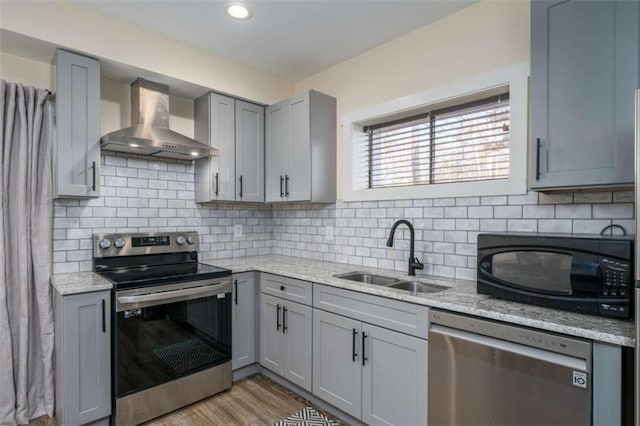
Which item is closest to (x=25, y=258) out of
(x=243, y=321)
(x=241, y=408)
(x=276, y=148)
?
(x=243, y=321)

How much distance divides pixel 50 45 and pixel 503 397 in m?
3.22

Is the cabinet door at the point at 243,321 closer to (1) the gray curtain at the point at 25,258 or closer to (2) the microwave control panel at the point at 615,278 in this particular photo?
Result: (1) the gray curtain at the point at 25,258

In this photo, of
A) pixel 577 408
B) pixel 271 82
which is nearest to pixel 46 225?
pixel 271 82

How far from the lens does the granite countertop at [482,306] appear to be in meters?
1.32

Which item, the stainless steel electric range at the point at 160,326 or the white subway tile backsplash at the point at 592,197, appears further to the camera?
the stainless steel electric range at the point at 160,326

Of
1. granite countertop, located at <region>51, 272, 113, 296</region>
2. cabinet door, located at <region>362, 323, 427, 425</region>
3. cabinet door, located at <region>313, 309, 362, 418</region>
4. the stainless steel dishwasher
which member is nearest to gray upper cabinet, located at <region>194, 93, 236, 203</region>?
granite countertop, located at <region>51, 272, 113, 296</region>

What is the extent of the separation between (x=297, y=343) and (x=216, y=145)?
1.79m

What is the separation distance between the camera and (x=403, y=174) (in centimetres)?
284

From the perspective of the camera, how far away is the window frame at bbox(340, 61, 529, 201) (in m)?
2.06

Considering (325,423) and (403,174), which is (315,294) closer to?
(325,423)

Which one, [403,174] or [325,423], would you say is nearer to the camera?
[325,423]

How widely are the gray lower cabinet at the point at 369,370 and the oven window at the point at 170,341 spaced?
77cm

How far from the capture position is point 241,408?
8.15 feet

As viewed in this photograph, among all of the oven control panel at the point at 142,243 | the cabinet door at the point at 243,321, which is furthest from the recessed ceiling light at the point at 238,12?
the cabinet door at the point at 243,321
